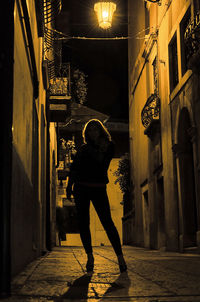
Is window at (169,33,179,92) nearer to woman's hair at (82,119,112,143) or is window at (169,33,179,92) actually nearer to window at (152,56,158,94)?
window at (152,56,158,94)

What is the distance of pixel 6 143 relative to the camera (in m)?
3.28

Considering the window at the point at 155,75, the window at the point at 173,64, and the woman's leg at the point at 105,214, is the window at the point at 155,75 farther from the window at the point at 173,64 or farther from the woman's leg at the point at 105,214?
the woman's leg at the point at 105,214

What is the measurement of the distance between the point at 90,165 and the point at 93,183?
195 mm

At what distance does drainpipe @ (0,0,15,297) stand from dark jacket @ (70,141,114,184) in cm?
173

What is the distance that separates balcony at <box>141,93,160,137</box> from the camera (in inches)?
602

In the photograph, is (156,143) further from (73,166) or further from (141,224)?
(73,166)

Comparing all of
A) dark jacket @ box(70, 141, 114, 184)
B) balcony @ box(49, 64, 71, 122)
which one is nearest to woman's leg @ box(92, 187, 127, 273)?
dark jacket @ box(70, 141, 114, 184)

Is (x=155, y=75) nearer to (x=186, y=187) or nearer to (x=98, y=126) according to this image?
(x=186, y=187)

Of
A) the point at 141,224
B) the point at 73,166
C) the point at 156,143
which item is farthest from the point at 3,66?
the point at 141,224

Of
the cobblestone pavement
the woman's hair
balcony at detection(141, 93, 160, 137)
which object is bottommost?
the cobblestone pavement

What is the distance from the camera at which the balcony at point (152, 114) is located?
15297 millimetres

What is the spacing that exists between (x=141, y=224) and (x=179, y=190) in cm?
703

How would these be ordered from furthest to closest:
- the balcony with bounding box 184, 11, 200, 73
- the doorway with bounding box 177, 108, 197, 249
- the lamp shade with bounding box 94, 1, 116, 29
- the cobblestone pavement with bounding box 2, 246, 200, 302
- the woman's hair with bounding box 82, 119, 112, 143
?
the lamp shade with bounding box 94, 1, 116, 29 < the doorway with bounding box 177, 108, 197, 249 < the balcony with bounding box 184, 11, 200, 73 < the woman's hair with bounding box 82, 119, 112, 143 < the cobblestone pavement with bounding box 2, 246, 200, 302

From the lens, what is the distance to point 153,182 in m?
16.5
